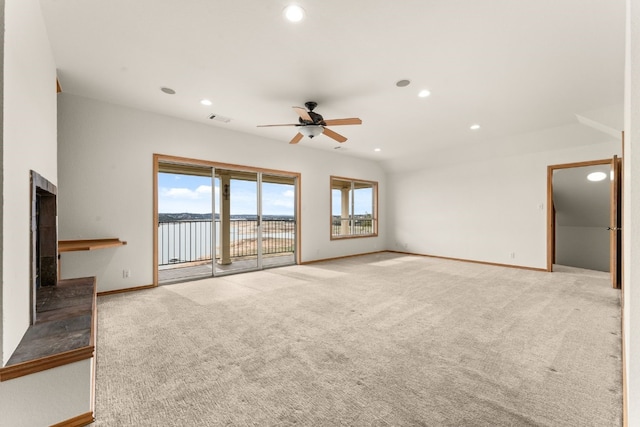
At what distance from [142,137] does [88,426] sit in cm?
400

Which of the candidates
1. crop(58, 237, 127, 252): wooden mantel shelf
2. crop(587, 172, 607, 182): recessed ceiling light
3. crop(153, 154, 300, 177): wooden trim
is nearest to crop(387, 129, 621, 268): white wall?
crop(587, 172, 607, 182): recessed ceiling light

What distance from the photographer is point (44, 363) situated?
1382 mm

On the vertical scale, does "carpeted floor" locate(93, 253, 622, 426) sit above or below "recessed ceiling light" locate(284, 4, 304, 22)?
below

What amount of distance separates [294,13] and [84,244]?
3.70 m

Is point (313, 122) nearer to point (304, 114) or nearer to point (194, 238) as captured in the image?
point (304, 114)

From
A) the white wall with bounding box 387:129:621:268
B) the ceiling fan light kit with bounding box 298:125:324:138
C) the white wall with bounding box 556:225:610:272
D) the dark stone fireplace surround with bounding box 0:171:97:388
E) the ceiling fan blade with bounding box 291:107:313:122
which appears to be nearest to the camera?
the dark stone fireplace surround with bounding box 0:171:97:388

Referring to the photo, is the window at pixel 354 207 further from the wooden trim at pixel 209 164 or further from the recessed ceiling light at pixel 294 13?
the recessed ceiling light at pixel 294 13

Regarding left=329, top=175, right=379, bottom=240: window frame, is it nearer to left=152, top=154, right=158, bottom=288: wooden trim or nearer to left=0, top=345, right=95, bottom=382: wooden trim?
left=152, top=154, right=158, bottom=288: wooden trim

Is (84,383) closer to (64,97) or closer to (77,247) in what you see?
(77,247)

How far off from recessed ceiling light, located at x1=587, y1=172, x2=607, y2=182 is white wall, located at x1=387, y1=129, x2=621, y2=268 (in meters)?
1.42

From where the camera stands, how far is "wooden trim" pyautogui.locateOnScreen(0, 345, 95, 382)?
4.20 ft

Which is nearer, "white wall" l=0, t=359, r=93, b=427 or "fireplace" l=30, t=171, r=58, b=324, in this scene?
"white wall" l=0, t=359, r=93, b=427

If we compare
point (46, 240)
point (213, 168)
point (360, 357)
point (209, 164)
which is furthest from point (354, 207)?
point (46, 240)

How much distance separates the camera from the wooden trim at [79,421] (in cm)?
146
